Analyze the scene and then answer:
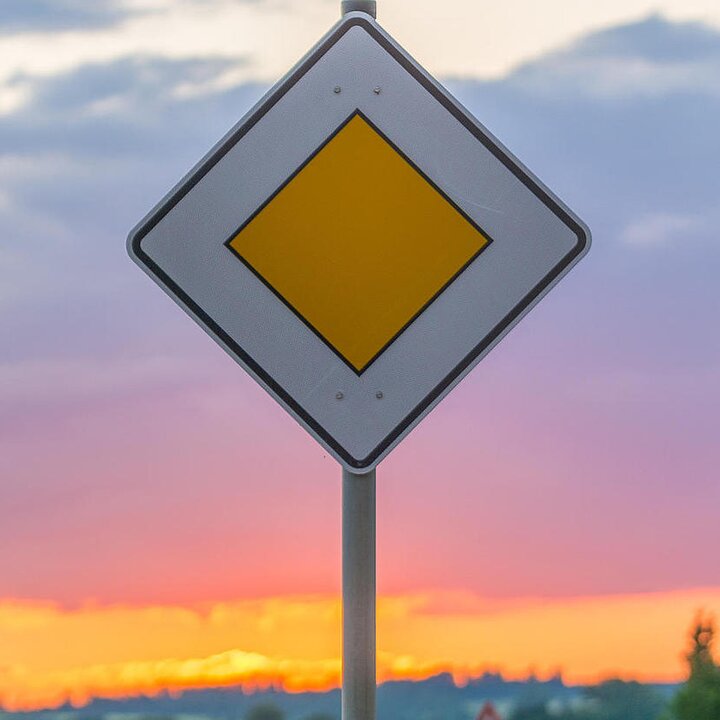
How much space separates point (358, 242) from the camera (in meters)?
1.75

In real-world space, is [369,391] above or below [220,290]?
below

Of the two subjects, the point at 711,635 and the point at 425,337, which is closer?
the point at 425,337

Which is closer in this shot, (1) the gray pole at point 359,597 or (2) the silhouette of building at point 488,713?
(1) the gray pole at point 359,597

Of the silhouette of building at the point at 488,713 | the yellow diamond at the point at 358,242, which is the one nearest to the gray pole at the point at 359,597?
the yellow diamond at the point at 358,242

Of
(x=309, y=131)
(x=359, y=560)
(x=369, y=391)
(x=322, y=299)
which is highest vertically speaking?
(x=309, y=131)

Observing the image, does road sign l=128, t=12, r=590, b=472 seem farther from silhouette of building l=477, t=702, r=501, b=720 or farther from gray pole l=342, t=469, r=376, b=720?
silhouette of building l=477, t=702, r=501, b=720

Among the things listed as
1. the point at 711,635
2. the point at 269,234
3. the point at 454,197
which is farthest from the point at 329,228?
the point at 711,635

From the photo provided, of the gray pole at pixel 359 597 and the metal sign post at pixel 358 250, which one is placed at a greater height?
the metal sign post at pixel 358 250

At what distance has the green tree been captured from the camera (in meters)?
2.66

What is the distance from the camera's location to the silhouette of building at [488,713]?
9.62ft

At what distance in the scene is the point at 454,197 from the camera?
1784 mm

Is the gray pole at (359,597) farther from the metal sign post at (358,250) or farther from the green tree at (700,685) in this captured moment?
the green tree at (700,685)

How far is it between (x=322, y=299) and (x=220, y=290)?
167 mm

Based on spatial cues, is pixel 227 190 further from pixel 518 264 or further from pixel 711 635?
pixel 711 635
